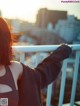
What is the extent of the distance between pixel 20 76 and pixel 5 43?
0.24 metres

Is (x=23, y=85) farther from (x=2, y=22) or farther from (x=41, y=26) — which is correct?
(x=41, y=26)

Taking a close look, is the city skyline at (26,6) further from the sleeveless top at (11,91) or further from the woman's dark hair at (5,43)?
the sleeveless top at (11,91)

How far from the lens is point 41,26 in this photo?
163 ft

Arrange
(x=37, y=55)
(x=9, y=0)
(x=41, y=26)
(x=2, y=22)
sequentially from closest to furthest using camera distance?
(x=2, y=22)
(x=37, y=55)
(x=9, y=0)
(x=41, y=26)

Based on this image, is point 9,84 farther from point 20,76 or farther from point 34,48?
point 34,48

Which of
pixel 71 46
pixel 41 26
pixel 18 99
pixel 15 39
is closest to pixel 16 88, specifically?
pixel 18 99

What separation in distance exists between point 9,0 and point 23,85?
1.04 meters

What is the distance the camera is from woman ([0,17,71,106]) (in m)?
1.45

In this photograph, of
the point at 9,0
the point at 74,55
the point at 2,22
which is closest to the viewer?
the point at 2,22

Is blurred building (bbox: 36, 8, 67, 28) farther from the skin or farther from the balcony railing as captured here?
the skin

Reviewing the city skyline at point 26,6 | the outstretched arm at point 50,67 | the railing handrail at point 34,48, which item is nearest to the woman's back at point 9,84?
the outstretched arm at point 50,67

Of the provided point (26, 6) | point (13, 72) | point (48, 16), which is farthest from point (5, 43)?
point (48, 16)

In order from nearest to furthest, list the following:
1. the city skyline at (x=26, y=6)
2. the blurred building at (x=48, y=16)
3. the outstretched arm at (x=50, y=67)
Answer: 1. the outstretched arm at (x=50, y=67)
2. the city skyline at (x=26, y=6)
3. the blurred building at (x=48, y=16)

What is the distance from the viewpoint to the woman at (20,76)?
4.74ft
